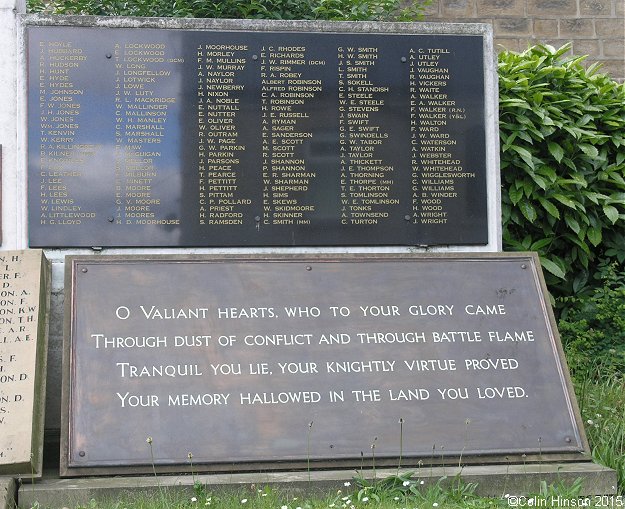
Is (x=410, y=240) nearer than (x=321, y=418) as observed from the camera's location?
No

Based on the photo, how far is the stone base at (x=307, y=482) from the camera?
165 inches

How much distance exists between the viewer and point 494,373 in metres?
5.02

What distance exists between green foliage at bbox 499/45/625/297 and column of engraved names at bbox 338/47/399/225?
125cm

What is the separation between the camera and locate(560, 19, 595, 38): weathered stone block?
9.85m

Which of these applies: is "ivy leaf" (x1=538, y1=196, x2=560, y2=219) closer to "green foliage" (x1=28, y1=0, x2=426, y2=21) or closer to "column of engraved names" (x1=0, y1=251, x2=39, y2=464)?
"green foliage" (x1=28, y1=0, x2=426, y2=21)

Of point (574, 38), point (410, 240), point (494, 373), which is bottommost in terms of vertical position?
point (494, 373)

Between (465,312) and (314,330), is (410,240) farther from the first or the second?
(314,330)

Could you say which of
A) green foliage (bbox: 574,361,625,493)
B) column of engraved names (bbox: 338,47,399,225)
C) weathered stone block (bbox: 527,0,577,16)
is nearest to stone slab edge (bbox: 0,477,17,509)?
column of engraved names (bbox: 338,47,399,225)

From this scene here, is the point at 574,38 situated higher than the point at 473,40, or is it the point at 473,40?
the point at 574,38

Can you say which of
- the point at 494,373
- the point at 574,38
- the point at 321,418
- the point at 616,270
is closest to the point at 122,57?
the point at 321,418

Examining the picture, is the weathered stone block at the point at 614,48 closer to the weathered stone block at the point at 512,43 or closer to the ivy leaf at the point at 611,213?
the weathered stone block at the point at 512,43

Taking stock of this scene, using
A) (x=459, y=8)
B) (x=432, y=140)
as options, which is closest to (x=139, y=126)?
(x=432, y=140)

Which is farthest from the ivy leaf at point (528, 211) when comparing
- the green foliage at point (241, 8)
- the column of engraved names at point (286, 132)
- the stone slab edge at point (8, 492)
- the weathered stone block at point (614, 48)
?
the stone slab edge at point (8, 492)

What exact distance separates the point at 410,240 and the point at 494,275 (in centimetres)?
76
